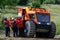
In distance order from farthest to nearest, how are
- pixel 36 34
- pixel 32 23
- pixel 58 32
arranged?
pixel 58 32 < pixel 36 34 < pixel 32 23

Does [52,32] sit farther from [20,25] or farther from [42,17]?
[20,25]

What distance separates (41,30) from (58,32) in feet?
23.5

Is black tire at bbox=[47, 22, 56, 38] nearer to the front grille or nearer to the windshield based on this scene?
the front grille

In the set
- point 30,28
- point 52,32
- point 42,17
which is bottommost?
point 52,32

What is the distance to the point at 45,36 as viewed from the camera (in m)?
23.9

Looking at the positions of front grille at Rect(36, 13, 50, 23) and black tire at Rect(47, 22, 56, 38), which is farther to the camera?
black tire at Rect(47, 22, 56, 38)

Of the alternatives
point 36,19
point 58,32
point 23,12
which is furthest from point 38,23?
point 58,32

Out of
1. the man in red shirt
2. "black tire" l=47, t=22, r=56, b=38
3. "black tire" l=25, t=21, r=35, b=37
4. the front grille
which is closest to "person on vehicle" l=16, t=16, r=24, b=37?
the man in red shirt

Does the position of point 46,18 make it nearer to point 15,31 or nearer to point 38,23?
point 38,23

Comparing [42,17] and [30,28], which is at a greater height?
[42,17]

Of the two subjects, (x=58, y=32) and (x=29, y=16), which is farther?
(x=58, y=32)

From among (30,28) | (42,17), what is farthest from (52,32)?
(30,28)

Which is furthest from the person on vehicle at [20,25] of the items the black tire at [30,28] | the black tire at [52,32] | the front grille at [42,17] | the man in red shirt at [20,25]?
the black tire at [52,32]

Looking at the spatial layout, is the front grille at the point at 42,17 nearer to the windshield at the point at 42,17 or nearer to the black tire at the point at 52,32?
the windshield at the point at 42,17
